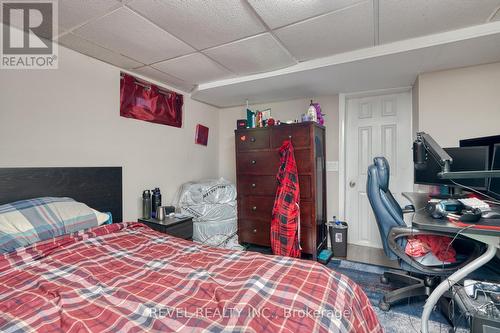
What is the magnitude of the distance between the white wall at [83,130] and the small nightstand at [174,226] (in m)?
0.30

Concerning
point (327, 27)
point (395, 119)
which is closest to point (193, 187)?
point (327, 27)

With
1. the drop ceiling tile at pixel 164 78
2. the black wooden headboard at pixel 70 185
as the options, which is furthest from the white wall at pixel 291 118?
the black wooden headboard at pixel 70 185

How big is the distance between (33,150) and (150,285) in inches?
60.2

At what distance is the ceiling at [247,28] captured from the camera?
150 cm

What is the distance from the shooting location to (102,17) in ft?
5.24

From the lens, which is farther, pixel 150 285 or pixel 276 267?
pixel 276 267

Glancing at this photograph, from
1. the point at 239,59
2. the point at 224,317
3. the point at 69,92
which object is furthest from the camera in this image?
the point at 239,59

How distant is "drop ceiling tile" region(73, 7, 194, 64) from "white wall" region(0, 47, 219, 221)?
1.23ft

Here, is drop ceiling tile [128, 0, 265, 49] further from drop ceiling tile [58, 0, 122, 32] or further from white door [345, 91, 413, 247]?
white door [345, 91, 413, 247]

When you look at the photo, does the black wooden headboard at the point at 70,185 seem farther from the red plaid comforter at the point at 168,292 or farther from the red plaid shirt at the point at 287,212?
the red plaid shirt at the point at 287,212

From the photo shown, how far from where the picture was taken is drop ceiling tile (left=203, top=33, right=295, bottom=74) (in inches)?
77.6

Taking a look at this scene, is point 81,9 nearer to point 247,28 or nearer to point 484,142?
point 247,28

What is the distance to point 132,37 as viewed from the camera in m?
1.85

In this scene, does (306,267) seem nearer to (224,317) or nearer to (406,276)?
(224,317)
